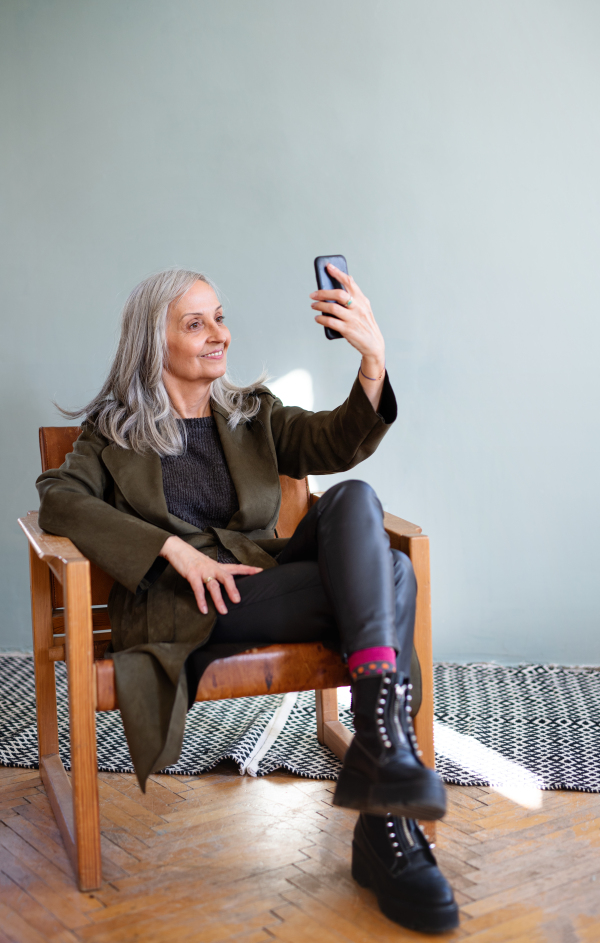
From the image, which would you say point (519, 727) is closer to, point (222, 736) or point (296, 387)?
point (222, 736)

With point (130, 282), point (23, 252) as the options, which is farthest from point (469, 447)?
point (23, 252)

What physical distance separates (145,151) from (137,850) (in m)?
2.06

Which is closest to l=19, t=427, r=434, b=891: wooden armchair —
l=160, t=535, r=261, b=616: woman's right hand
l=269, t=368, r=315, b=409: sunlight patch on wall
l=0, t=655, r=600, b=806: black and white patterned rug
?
l=160, t=535, r=261, b=616: woman's right hand

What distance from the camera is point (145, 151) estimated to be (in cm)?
262

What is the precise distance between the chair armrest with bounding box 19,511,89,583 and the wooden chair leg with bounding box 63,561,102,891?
4 cm

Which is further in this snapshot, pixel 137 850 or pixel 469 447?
pixel 469 447

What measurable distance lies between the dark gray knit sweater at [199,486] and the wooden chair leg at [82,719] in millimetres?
430

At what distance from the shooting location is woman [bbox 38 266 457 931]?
4.28 ft

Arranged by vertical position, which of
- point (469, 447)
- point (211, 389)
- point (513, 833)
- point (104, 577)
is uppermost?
point (211, 389)

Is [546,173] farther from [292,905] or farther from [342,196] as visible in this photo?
[292,905]

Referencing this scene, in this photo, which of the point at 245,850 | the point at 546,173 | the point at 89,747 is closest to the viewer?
the point at 89,747

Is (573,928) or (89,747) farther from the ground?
(89,747)

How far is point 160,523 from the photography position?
5.75 ft

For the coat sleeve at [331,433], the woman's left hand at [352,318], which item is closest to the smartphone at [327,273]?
the woman's left hand at [352,318]
